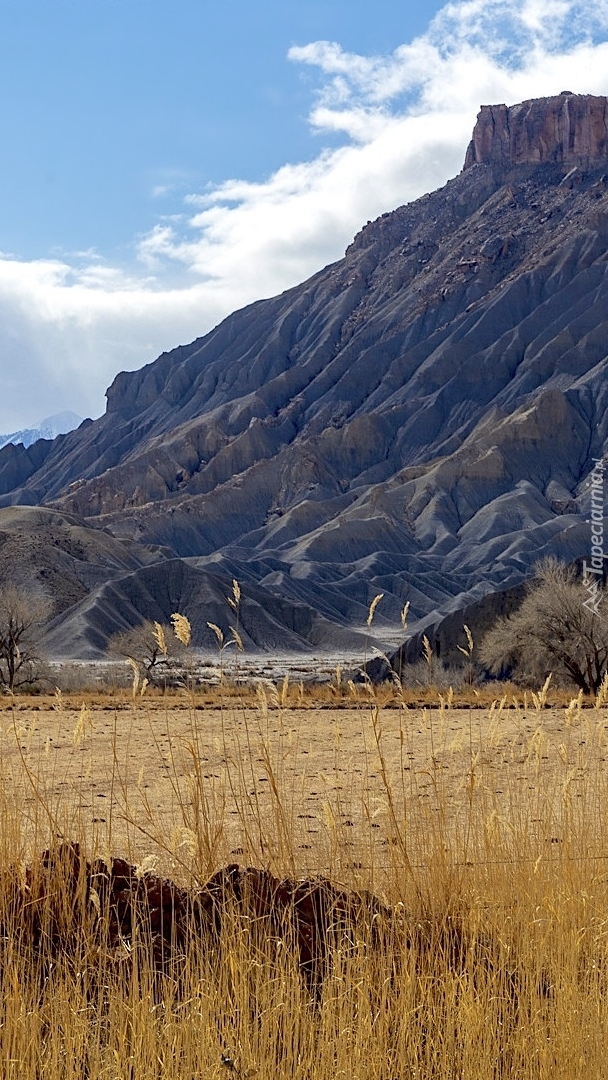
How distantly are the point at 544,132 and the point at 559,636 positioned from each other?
16456 cm

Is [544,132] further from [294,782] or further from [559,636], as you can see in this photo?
[294,782]

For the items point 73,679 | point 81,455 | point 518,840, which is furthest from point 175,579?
point 81,455

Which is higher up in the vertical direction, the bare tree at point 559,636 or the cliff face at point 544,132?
the cliff face at point 544,132

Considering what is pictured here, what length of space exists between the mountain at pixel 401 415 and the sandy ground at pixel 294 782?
58.4 metres

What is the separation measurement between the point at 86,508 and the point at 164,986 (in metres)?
131

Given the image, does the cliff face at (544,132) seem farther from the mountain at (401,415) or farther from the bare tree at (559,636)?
the bare tree at (559,636)

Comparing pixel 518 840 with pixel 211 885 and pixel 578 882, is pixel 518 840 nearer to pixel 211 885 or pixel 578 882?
pixel 578 882

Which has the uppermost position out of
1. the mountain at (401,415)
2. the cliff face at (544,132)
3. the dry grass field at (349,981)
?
the cliff face at (544,132)

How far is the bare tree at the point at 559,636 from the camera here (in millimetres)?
27484

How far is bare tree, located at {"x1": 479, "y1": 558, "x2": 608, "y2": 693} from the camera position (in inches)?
1082

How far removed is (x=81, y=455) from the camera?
161250mm

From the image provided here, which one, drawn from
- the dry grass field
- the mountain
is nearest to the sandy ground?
the dry grass field

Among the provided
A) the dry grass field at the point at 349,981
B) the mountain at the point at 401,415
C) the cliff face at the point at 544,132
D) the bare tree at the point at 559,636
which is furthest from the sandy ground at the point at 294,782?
the cliff face at the point at 544,132

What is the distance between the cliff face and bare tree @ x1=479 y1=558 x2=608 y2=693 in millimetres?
154877
